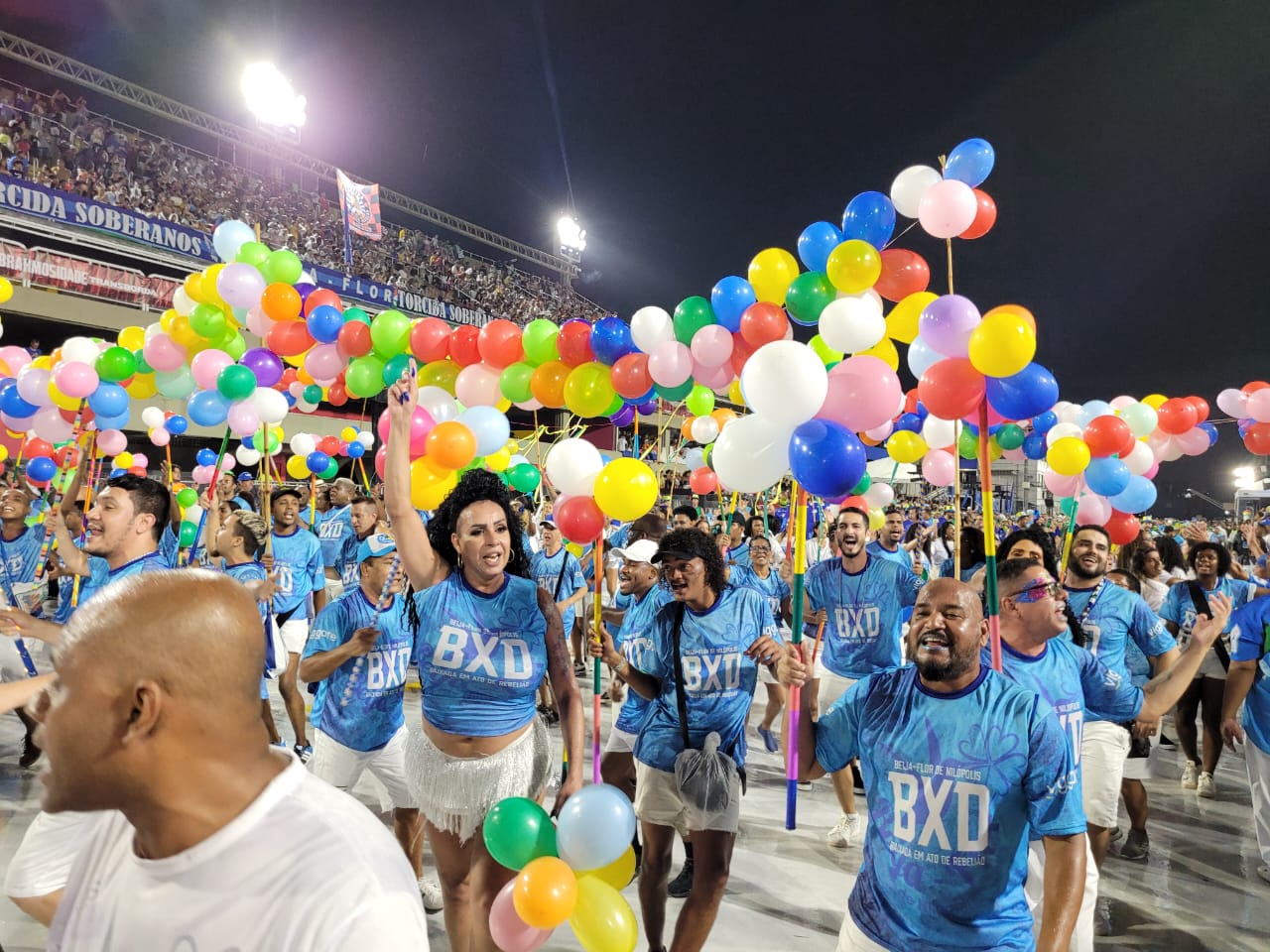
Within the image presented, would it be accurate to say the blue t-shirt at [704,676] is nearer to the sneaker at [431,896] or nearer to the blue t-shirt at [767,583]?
the sneaker at [431,896]

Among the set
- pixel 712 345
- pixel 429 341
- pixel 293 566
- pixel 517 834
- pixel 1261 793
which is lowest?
pixel 1261 793

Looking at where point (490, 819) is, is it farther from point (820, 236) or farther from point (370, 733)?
point (820, 236)

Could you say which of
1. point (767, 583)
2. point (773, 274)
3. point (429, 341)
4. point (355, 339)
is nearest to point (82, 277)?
point (355, 339)

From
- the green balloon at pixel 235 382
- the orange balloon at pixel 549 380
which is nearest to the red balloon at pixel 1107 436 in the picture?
the orange balloon at pixel 549 380

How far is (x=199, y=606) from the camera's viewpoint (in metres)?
1.07

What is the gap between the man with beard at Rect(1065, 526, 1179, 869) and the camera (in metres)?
3.77

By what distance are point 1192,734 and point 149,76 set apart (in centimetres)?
2539

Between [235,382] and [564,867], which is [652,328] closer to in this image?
[564,867]

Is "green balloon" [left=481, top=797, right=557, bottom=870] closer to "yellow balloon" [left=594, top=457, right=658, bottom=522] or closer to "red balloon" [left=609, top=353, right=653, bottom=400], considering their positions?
"yellow balloon" [left=594, top=457, right=658, bottom=522]

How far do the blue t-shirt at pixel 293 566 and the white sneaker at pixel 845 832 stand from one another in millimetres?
4895

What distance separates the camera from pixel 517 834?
8.47ft

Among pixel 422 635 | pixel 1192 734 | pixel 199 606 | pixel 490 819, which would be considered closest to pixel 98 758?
pixel 199 606

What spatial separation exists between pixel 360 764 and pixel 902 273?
375cm

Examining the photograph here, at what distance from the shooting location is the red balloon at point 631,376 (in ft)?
13.5
